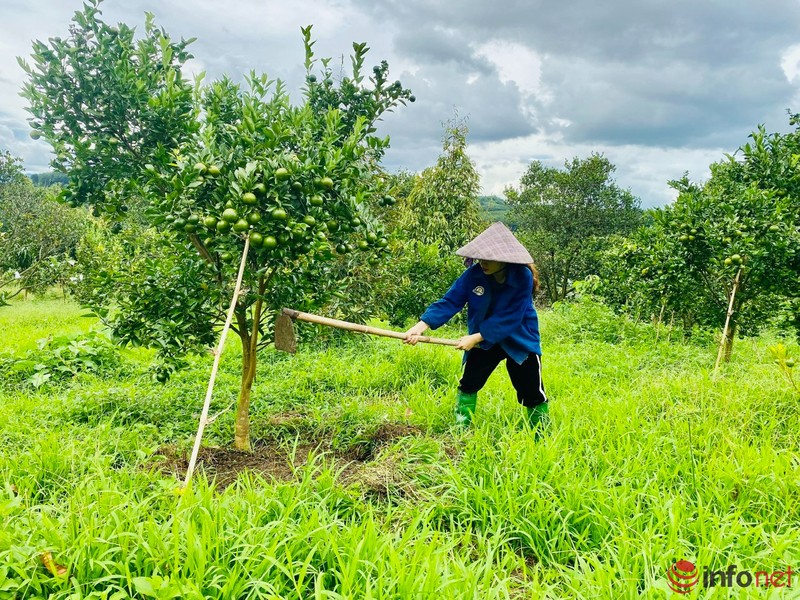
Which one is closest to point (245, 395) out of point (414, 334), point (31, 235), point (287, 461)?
point (287, 461)

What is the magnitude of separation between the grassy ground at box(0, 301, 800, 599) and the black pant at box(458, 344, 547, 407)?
253 millimetres

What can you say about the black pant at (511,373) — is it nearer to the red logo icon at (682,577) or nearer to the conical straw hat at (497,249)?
the conical straw hat at (497,249)

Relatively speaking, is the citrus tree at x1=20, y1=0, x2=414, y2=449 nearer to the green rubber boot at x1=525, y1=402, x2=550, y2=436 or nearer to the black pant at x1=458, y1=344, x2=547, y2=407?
the black pant at x1=458, y1=344, x2=547, y2=407

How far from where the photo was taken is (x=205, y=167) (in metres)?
2.69

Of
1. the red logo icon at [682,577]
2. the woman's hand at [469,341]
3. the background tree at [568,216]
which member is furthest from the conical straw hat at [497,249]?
the background tree at [568,216]

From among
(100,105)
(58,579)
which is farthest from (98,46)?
(58,579)

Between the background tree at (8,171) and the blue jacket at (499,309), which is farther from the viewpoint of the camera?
the background tree at (8,171)

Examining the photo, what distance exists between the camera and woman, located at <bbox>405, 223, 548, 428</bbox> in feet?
12.0

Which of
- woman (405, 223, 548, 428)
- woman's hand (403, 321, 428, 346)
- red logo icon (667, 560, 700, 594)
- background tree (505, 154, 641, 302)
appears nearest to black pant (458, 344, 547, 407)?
woman (405, 223, 548, 428)

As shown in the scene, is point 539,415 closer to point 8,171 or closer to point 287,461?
point 287,461

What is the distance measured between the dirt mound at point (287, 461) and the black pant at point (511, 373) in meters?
0.58

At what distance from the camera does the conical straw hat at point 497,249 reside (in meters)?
3.50

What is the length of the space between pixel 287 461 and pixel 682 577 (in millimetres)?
2260

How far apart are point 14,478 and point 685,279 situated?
6838 mm
